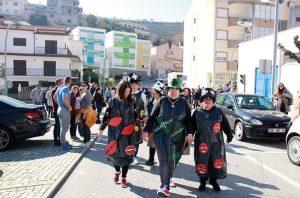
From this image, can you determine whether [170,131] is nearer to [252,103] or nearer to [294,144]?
[294,144]

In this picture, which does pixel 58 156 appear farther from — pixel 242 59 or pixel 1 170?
pixel 242 59

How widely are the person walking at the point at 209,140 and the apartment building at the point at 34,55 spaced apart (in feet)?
172

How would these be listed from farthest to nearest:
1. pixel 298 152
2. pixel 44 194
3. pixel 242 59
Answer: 1. pixel 242 59
2. pixel 298 152
3. pixel 44 194

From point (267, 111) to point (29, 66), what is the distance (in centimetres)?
4929

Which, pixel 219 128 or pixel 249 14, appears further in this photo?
pixel 249 14

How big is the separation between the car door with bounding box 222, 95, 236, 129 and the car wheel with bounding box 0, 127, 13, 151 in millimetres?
6675

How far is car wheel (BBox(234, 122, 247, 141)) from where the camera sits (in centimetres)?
1120

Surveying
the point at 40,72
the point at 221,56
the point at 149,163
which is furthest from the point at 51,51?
the point at 149,163

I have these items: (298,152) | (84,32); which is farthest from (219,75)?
(84,32)

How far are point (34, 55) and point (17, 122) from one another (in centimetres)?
4876

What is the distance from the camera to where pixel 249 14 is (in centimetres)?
4809

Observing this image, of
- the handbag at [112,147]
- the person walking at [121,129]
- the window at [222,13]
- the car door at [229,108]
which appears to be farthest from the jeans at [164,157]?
the window at [222,13]

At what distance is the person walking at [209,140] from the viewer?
5749 mm

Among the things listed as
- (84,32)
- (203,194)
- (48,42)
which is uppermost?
(84,32)
